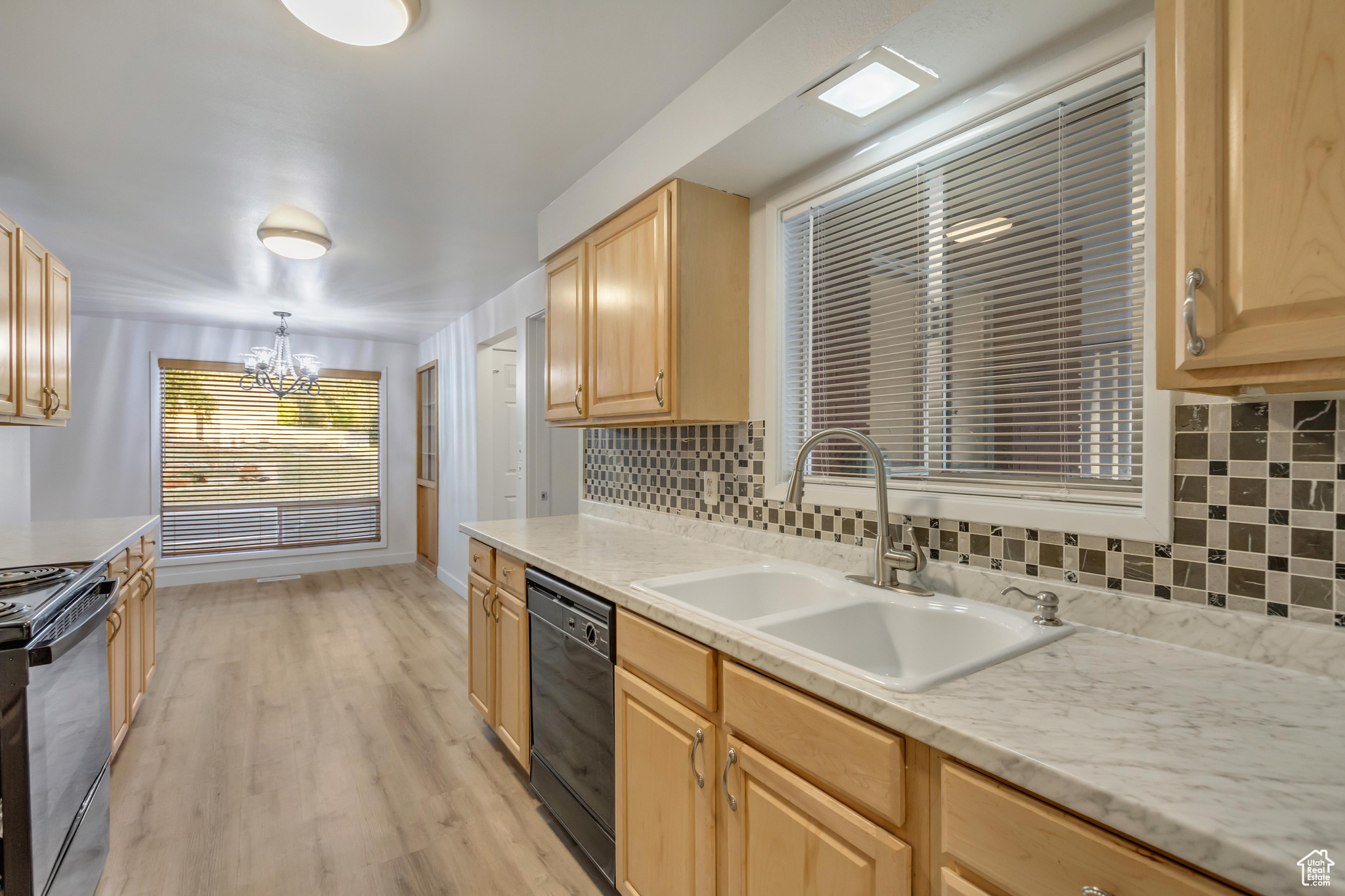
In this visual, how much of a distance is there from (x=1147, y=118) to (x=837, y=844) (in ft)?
4.83

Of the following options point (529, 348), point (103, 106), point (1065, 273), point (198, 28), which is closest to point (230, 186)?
point (103, 106)

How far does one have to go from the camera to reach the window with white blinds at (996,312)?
1.30 m

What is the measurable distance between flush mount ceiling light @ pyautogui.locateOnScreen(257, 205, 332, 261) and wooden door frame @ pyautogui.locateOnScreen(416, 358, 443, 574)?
2.81 meters

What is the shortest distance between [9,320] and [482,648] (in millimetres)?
2198

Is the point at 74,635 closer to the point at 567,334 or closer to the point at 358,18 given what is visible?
the point at 358,18

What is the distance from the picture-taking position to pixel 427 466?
6.48 meters

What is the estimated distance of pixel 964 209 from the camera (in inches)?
62.4

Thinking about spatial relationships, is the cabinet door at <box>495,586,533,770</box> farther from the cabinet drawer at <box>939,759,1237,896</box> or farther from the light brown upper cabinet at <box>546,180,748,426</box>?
the cabinet drawer at <box>939,759,1237,896</box>

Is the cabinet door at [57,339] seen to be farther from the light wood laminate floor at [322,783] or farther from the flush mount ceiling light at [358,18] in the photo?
the flush mount ceiling light at [358,18]

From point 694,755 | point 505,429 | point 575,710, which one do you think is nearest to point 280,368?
point 505,429

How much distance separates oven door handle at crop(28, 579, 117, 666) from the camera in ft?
4.67

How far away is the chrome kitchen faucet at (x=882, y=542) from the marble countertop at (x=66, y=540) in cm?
241

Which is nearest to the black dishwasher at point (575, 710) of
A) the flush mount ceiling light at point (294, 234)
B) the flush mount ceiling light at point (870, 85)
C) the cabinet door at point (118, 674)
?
the flush mount ceiling light at point (870, 85)

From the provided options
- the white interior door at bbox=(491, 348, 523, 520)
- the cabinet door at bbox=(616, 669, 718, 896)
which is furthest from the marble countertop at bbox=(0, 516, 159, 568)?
the white interior door at bbox=(491, 348, 523, 520)
